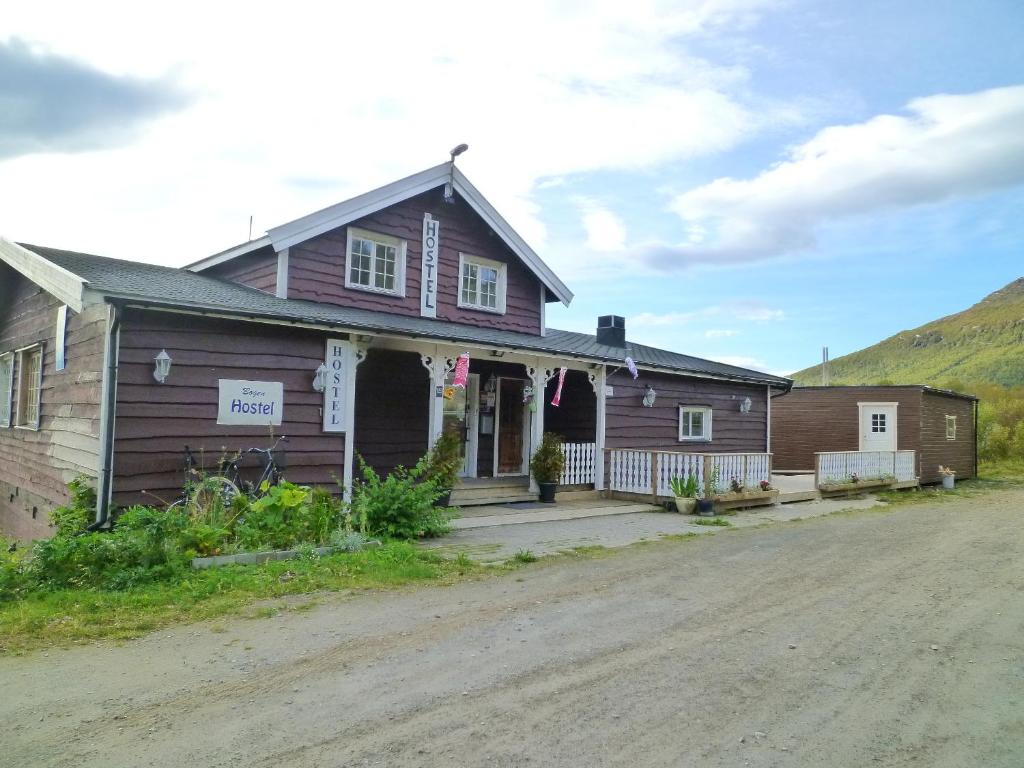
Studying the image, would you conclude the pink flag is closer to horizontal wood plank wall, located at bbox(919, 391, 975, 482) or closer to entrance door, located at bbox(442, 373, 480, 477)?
entrance door, located at bbox(442, 373, 480, 477)

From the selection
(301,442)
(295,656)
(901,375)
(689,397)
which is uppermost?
(901,375)

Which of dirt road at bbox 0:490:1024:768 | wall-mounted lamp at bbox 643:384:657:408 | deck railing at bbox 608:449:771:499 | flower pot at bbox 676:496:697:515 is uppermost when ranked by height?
wall-mounted lamp at bbox 643:384:657:408

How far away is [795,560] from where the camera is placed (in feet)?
30.0

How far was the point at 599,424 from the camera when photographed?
51.0 feet

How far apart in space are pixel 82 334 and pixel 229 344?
2152 millimetres

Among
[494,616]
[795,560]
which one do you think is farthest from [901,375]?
[494,616]

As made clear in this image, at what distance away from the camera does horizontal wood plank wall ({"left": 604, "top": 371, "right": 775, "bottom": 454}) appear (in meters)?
16.0

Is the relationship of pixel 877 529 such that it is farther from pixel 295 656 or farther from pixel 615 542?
pixel 295 656

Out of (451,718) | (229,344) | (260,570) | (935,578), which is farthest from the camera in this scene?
(229,344)

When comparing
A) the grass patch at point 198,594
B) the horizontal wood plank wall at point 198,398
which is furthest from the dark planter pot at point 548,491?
the grass patch at point 198,594

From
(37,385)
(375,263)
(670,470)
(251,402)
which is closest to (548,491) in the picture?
(670,470)

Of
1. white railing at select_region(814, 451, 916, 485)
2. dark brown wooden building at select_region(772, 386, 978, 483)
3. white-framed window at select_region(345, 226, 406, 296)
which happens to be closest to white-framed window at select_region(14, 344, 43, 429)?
white-framed window at select_region(345, 226, 406, 296)

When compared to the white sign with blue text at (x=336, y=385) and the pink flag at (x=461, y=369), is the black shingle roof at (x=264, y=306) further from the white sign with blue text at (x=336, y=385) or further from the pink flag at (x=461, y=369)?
the white sign with blue text at (x=336, y=385)

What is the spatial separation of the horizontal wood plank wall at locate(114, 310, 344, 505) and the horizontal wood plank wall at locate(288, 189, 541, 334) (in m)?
2.73
